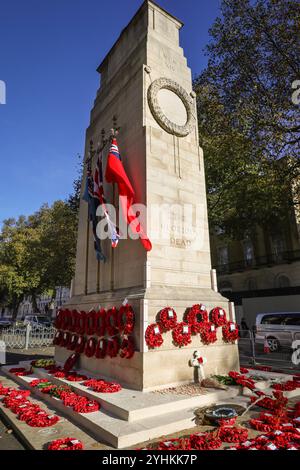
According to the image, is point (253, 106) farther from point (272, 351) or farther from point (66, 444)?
point (66, 444)

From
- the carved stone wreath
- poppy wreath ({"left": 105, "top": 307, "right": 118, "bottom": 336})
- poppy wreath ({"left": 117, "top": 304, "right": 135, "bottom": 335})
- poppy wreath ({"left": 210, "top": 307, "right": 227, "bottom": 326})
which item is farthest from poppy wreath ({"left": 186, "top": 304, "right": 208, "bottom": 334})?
the carved stone wreath

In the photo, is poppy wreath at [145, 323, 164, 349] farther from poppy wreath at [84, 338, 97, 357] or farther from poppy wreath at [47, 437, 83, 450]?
poppy wreath at [47, 437, 83, 450]

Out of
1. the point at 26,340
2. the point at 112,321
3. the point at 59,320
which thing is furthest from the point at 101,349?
the point at 26,340

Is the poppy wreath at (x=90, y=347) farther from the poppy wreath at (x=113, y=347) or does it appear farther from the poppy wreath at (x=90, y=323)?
the poppy wreath at (x=113, y=347)

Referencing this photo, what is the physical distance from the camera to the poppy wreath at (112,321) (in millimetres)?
8789

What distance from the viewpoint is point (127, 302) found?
28.2ft

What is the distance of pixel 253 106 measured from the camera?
58.5 feet

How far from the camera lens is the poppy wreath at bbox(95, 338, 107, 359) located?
30.0 ft

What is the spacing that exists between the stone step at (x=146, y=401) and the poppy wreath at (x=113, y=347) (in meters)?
1.12

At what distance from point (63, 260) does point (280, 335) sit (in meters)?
21.5

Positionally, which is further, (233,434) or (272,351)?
(272,351)

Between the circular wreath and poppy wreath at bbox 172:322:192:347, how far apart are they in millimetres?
1574

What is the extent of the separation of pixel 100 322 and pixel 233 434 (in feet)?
17.4
